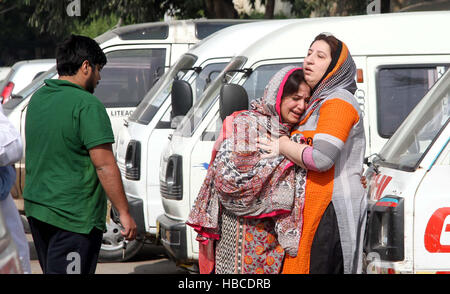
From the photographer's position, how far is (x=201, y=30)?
33.7 ft

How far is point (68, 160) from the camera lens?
4.41 metres

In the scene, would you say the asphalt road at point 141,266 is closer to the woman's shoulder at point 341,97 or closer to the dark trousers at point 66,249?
the dark trousers at point 66,249

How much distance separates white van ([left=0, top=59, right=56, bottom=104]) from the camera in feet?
41.6

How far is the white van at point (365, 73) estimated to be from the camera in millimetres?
6734

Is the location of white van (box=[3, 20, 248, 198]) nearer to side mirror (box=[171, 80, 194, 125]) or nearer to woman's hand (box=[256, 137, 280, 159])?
side mirror (box=[171, 80, 194, 125])

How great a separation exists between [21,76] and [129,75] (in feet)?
11.8

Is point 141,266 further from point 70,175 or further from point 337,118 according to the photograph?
point 337,118

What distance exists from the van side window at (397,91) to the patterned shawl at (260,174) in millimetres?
2723

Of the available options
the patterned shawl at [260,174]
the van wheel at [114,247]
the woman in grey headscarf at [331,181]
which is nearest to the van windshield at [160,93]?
the van wheel at [114,247]

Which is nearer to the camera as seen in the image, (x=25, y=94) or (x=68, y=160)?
(x=68, y=160)

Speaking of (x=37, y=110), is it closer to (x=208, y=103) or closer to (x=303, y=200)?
(x=303, y=200)

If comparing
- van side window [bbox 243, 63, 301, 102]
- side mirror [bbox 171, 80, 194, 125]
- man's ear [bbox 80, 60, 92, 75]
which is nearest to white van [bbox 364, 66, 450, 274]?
man's ear [bbox 80, 60, 92, 75]

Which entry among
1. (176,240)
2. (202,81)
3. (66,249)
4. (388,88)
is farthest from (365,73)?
(66,249)
